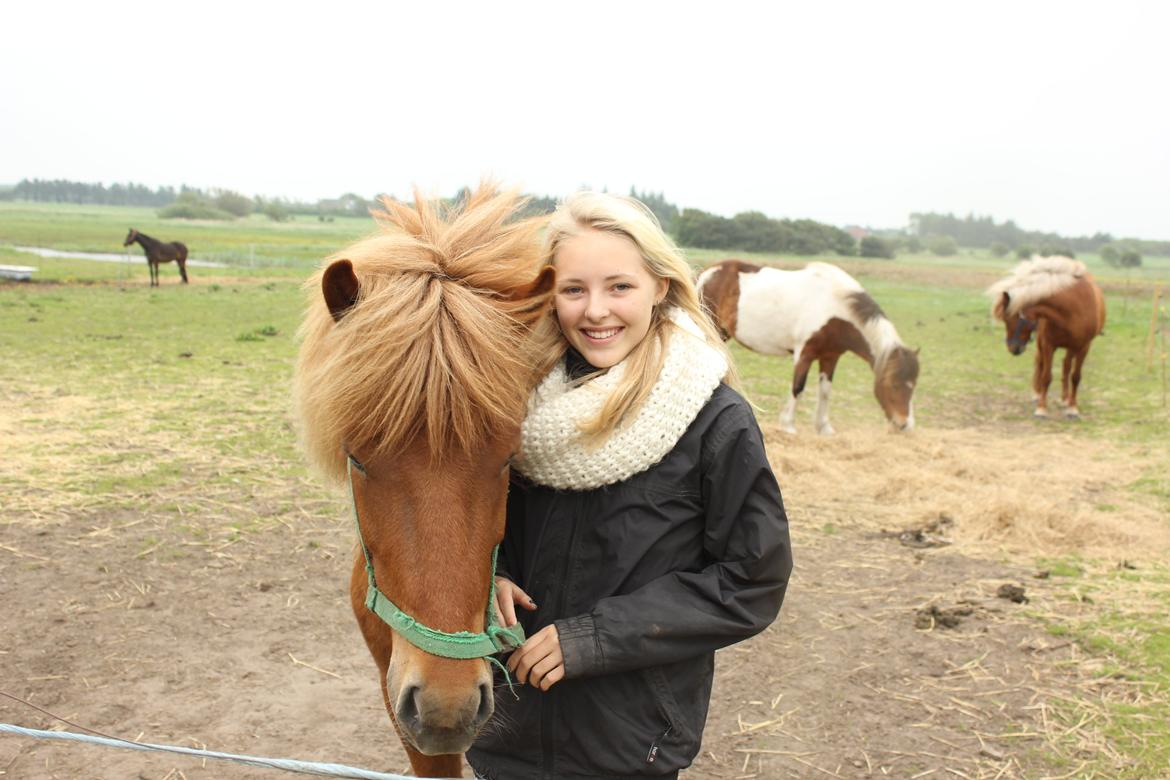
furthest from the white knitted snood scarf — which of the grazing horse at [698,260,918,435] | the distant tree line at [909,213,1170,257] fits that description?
the distant tree line at [909,213,1170,257]

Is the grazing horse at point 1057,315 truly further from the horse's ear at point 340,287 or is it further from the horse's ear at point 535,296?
the horse's ear at point 340,287

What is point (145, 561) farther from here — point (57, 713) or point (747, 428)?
point (747, 428)

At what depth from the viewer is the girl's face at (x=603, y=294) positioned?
1.80m

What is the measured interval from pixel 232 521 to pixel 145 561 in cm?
76

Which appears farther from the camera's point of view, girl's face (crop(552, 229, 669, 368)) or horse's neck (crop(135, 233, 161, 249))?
horse's neck (crop(135, 233, 161, 249))

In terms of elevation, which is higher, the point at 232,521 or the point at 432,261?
the point at 432,261

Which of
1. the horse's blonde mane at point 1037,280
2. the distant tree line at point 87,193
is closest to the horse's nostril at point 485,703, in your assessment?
the horse's blonde mane at point 1037,280

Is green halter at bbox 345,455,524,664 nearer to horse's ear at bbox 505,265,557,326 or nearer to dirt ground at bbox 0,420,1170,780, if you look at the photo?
horse's ear at bbox 505,265,557,326

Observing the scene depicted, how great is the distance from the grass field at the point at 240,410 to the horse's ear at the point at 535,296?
574mm

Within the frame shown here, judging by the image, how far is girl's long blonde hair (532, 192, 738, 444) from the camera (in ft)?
5.72

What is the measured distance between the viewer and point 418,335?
65.0 inches

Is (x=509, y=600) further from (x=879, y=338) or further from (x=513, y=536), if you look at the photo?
(x=879, y=338)

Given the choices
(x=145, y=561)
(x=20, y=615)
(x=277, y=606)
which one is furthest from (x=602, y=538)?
(x=145, y=561)

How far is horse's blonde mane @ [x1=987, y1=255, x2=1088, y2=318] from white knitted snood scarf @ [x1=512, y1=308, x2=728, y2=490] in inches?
427
